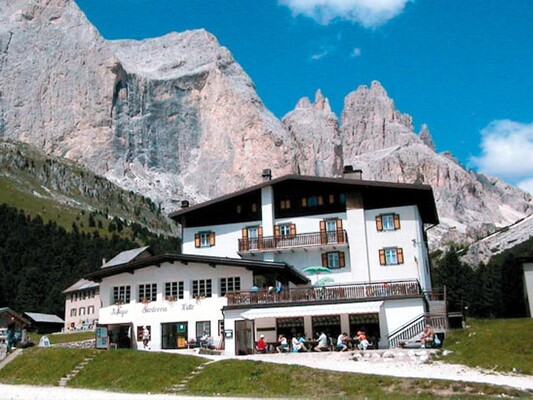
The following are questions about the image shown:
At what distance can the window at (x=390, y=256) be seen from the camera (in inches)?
1895

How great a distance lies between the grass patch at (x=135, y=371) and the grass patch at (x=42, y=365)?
1.10 metres

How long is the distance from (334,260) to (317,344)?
1456 centimetres

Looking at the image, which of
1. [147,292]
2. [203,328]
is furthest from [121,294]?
[203,328]

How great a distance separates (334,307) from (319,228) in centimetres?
1349

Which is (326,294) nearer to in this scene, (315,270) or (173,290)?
(315,270)

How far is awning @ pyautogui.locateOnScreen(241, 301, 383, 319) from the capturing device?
3584 centimetres

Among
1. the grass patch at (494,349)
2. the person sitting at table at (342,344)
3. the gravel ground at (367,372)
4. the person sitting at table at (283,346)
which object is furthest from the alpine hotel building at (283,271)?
the gravel ground at (367,372)

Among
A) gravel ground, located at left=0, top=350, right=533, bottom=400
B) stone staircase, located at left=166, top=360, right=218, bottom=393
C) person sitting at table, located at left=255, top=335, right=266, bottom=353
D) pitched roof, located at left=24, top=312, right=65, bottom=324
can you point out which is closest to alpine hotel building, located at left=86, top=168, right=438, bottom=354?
person sitting at table, located at left=255, top=335, right=266, bottom=353

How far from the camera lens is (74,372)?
3005 centimetres

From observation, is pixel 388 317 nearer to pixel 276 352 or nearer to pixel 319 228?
pixel 276 352

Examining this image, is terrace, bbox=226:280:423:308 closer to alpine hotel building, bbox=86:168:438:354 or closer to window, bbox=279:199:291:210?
alpine hotel building, bbox=86:168:438:354

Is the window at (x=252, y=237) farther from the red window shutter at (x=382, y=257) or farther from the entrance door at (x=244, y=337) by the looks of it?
the entrance door at (x=244, y=337)

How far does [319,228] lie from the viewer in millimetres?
49438

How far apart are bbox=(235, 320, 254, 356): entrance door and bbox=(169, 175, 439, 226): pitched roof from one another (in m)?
15.1
